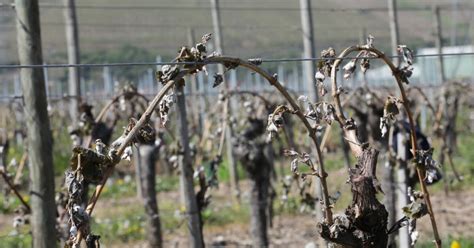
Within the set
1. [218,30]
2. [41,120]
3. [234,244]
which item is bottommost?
[234,244]

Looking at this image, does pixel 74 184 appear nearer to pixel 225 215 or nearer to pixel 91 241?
pixel 91 241

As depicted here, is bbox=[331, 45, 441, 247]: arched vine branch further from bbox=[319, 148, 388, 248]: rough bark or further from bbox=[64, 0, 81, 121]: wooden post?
bbox=[64, 0, 81, 121]: wooden post

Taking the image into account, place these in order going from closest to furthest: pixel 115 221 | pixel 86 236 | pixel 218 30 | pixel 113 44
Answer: pixel 86 236
pixel 115 221
pixel 218 30
pixel 113 44

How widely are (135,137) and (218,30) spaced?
9.06 meters

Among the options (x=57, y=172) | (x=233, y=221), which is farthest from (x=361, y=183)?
(x=57, y=172)

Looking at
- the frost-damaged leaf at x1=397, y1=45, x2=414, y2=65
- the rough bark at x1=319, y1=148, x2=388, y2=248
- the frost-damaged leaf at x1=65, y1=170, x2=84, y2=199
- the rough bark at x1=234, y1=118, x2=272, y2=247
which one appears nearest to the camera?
the frost-damaged leaf at x1=65, y1=170, x2=84, y2=199

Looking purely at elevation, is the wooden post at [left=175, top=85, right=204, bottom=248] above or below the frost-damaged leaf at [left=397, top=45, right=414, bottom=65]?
below

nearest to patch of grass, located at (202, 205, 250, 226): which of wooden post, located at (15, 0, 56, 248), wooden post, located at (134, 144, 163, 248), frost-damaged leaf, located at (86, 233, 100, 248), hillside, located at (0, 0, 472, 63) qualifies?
wooden post, located at (134, 144, 163, 248)

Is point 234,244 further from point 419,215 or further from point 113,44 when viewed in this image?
A: point 113,44

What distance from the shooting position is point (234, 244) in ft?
29.3

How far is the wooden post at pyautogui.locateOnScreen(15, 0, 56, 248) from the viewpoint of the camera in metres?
4.71

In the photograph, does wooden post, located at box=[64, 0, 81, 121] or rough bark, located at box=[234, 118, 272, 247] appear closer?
rough bark, located at box=[234, 118, 272, 247]

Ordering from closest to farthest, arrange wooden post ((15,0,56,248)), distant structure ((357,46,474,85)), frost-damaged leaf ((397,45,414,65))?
1. frost-damaged leaf ((397,45,414,65))
2. wooden post ((15,0,56,248))
3. distant structure ((357,46,474,85))

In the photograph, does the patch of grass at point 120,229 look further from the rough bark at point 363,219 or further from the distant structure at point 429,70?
the distant structure at point 429,70
